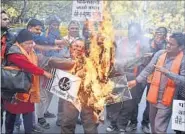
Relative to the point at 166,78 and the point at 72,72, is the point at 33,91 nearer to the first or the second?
the point at 72,72

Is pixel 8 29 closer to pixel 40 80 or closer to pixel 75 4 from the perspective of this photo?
pixel 40 80

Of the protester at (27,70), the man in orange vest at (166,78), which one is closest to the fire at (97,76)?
the protester at (27,70)

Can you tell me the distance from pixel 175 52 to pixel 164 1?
18.8 meters

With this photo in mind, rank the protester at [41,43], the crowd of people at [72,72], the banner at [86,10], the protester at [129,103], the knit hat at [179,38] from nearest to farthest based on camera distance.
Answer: the crowd of people at [72,72] < the knit hat at [179,38] < the protester at [41,43] < the protester at [129,103] < the banner at [86,10]

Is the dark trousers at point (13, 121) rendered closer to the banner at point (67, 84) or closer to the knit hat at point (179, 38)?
the banner at point (67, 84)

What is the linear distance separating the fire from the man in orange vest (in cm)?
70

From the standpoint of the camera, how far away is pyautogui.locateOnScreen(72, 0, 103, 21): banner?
7.38 metres

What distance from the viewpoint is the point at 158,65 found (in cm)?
546

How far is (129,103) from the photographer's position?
6988mm

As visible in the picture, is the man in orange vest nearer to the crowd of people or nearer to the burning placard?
the crowd of people

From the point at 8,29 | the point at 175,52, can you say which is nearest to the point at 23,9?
the point at 8,29

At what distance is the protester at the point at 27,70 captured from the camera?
204 inches

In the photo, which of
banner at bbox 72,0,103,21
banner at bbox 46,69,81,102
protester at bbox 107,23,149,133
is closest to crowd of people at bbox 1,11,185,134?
banner at bbox 46,69,81,102

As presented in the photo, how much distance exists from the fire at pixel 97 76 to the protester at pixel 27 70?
585mm
